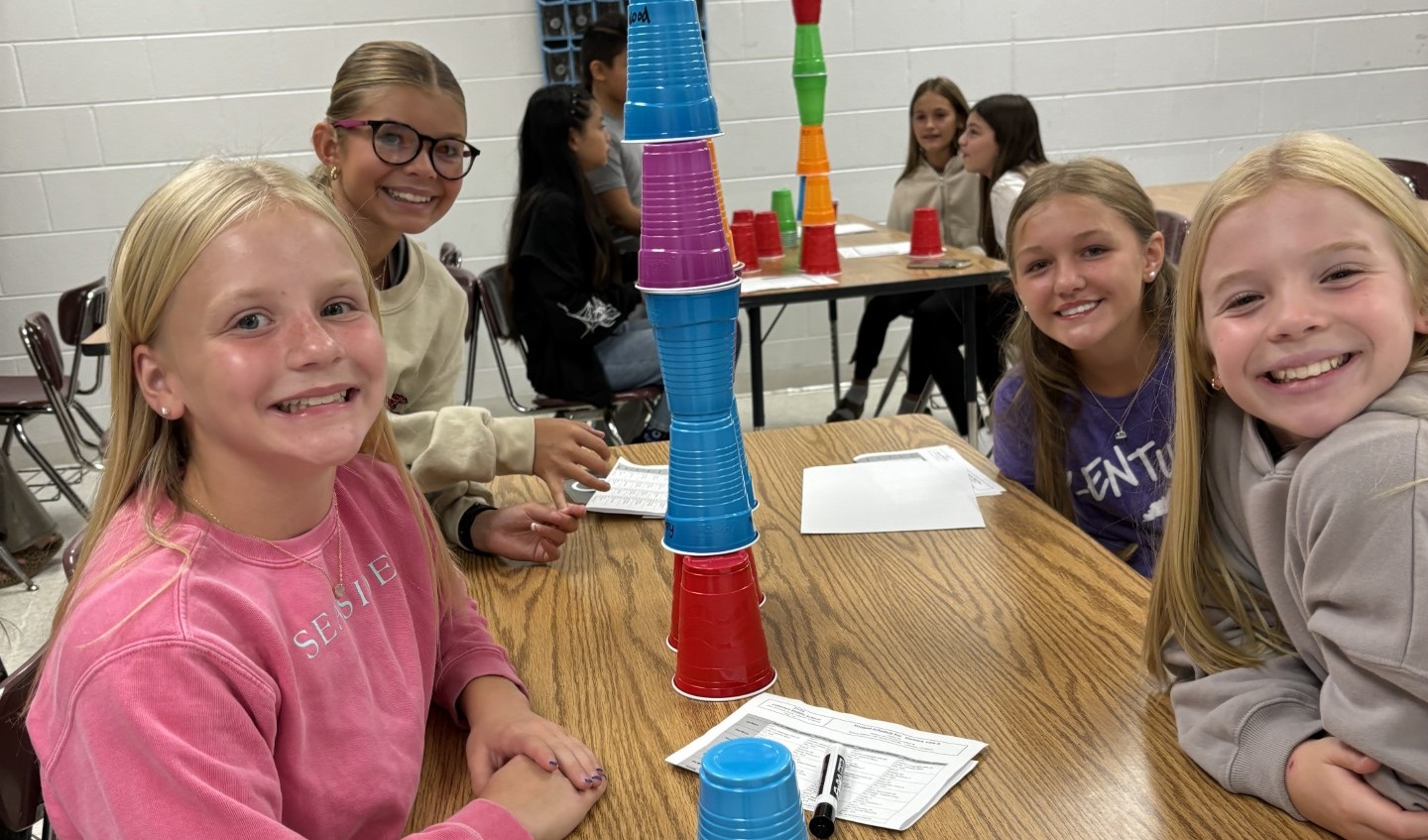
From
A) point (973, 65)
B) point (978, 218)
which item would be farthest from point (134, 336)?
point (973, 65)

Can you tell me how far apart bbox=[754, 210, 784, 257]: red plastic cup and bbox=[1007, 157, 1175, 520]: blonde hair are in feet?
5.29

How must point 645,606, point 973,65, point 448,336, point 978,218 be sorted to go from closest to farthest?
point 645,606 → point 448,336 → point 978,218 → point 973,65

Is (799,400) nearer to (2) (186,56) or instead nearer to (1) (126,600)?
(2) (186,56)

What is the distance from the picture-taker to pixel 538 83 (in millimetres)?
4547

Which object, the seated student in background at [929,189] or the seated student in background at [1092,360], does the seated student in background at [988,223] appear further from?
the seated student in background at [1092,360]

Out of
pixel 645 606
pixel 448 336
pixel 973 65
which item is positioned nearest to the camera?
pixel 645 606

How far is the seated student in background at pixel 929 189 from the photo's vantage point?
4113mm

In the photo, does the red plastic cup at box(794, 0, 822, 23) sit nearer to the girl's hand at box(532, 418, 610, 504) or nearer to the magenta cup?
the girl's hand at box(532, 418, 610, 504)

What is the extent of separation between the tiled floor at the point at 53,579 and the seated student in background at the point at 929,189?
35 cm

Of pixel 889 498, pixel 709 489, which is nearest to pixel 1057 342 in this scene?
pixel 889 498

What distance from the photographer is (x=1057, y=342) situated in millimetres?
1716

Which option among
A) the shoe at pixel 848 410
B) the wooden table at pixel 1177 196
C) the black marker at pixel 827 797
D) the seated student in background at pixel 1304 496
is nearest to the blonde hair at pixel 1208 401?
the seated student in background at pixel 1304 496

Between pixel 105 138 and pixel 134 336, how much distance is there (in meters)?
4.02

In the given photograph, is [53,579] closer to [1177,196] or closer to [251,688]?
[251,688]
